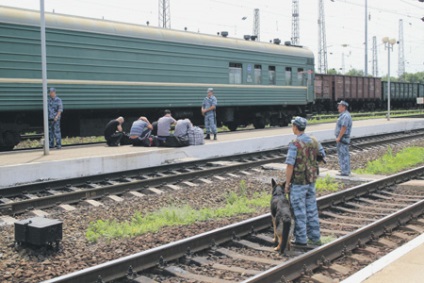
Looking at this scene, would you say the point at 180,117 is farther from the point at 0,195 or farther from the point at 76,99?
the point at 0,195

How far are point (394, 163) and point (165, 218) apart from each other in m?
8.06

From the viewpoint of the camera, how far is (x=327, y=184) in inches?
407

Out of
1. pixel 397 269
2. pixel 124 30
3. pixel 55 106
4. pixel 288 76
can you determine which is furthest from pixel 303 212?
pixel 288 76

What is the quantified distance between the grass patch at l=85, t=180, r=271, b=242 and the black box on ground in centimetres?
60

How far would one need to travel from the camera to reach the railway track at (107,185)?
28.1 ft

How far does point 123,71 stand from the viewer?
53.2ft

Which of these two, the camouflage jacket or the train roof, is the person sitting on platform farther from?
the camouflage jacket

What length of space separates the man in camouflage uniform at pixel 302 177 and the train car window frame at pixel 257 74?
51.7ft

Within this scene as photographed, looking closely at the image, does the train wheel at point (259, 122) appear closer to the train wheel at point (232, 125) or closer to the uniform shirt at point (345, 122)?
the train wheel at point (232, 125)

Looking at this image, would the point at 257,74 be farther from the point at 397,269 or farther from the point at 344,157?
the point at 397,269

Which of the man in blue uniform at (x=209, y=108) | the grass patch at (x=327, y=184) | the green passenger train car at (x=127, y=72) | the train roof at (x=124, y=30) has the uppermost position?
the train roof at (x=124, y=30)

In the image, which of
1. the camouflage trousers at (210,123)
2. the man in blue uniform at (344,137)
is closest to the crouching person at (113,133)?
the camouflage trousers at (210,123)

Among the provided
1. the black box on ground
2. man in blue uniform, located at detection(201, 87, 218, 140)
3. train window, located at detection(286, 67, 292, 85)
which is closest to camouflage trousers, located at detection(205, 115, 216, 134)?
man in blue uniform, located at detection(201, 87, 218, 140)

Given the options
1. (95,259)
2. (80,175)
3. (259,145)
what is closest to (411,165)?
(259,145)
